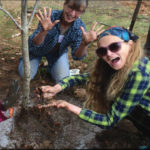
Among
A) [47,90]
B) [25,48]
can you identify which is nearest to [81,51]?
[47,90]

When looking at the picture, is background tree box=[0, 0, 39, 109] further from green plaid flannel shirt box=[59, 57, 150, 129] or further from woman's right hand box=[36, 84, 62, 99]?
green plaid flannel shirt box=[59, 57, 150, 129]

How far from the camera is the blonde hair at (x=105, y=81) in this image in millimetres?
1682

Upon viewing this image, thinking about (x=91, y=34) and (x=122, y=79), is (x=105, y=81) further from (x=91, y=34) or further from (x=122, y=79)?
(x=91, y=34)

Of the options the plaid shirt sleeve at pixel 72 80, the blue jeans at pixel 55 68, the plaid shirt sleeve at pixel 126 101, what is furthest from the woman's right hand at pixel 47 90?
the blue jeans at pixel 55 68

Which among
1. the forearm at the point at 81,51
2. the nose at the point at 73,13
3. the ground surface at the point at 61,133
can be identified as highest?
the nose at the point at 73,13

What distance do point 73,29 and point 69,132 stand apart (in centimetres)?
128

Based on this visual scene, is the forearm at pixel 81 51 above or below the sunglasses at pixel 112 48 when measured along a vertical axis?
below

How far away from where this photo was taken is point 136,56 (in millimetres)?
1676

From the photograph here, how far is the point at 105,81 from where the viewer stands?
2.02m

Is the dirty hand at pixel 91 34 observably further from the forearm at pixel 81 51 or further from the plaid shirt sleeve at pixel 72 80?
the plaid shirt sleeve at pixel 72 80

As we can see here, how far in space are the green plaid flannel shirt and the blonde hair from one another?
0.05 meters

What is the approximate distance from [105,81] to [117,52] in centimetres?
45

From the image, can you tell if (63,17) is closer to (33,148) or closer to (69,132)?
(69,132)

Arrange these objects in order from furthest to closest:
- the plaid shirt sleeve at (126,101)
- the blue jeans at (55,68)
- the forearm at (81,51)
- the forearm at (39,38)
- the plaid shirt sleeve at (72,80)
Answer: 1. the blue jeans at (55,68)
2. the forearm at (81,51)
3. the forearm at (39,38)
4. the plaid shirt sleeve at (72,80)
5. the plaid shirt sleeve at (126,101)
